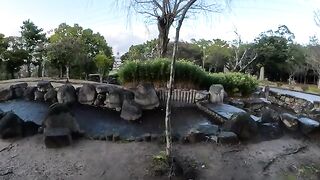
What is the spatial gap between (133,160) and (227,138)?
1757 mm

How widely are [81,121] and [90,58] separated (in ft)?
49.2

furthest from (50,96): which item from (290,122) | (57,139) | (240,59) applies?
(240,59)

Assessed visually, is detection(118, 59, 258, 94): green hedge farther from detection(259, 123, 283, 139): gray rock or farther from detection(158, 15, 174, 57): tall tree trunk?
detection(259, 123, 283, 139): gray rock

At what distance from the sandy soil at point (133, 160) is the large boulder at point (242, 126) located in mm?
237

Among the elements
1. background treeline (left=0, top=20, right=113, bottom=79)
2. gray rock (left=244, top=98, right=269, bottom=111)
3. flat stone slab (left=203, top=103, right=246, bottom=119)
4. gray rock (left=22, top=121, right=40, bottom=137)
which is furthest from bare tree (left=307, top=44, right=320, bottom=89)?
gray rock (left=22, top=121, right=40, bottom=137)

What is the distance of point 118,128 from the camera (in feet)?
22.0

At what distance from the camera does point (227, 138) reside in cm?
585

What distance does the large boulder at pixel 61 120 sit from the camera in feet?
19.7

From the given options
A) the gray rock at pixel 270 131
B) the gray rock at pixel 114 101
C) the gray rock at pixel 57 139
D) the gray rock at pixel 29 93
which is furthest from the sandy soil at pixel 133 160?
the gray rock at pixel 29 93

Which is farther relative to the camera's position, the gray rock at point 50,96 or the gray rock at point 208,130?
the gray rock at point 50,96

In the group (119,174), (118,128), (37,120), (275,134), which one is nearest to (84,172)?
(119,174)

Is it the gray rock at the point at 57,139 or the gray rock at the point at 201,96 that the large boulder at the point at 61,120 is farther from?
the gray rock at the point at 201,96

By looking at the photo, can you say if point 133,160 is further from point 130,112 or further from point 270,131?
point 270,131

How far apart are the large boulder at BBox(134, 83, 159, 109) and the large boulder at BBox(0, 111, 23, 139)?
2575 millimetres
